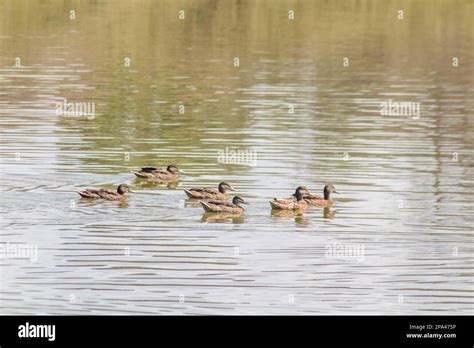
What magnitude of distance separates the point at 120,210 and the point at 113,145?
7.79 m

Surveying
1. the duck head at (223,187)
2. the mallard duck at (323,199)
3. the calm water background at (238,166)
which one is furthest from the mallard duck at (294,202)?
the duck head at (223,187)

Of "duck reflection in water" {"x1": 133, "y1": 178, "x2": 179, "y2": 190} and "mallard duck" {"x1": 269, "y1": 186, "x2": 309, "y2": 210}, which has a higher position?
"duck reflection in water" {"x1": 133, "y1": 178, "x2": 179, "y2": 190}

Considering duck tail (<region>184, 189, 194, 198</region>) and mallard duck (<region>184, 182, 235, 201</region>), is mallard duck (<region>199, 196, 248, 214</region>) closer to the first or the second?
mallard duck (<region>184, 182, 235, 201</region>)

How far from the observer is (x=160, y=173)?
27375 mm

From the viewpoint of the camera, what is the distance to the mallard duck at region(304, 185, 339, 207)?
25359 millimetres

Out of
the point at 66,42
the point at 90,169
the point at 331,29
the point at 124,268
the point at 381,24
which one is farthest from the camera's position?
the point at 381,24

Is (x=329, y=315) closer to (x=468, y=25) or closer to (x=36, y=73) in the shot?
(x=36, y=73)

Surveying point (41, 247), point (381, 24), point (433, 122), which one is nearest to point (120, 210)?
point (41, 247)

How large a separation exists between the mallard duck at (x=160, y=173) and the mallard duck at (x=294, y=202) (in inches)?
117

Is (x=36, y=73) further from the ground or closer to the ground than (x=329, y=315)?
further from the ground

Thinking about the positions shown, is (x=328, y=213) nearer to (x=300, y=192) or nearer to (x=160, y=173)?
(x=300, y=192)

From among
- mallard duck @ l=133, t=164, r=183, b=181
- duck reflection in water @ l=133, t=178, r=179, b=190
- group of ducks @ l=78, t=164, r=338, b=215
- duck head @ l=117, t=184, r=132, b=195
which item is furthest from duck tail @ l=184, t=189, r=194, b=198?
mallard duck @ l=133, t=164, r=183, b=181

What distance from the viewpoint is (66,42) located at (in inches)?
2194

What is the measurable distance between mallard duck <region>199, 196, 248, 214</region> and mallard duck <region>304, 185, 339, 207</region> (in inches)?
56.1
